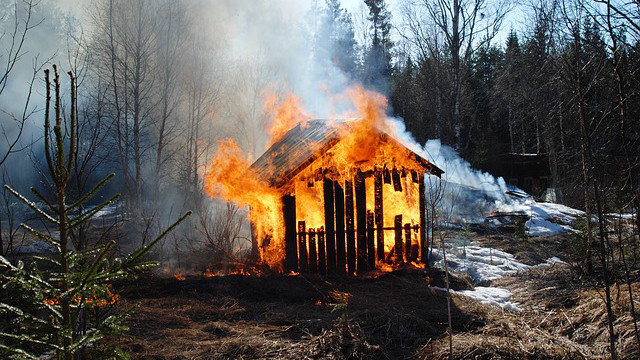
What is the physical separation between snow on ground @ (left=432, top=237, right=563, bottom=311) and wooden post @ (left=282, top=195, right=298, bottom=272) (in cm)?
363

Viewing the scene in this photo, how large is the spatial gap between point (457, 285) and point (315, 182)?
3.92 meters

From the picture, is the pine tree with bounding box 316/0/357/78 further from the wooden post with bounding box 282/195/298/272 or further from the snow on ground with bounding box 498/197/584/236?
the wooden post with bounding box 282/195/298/272

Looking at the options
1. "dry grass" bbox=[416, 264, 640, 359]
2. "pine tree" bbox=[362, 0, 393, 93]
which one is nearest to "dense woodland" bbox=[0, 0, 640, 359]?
"pine tree" bbox=[362, 0, 393, 93]

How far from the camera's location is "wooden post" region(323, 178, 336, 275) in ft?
33.5

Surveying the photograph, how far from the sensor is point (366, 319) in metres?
6.80

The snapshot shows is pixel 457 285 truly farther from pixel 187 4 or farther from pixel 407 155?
pixel 187 4

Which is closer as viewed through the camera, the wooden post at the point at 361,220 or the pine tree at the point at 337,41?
the wooden post at the point at 361,220

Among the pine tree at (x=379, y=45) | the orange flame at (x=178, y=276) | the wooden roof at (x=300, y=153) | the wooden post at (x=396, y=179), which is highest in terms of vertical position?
the pine tree at (x=379, y=45)

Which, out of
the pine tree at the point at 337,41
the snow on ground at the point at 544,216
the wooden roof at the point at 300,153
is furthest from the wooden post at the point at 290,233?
the pine tree at the point at 337,41

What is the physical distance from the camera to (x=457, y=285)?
9578mm

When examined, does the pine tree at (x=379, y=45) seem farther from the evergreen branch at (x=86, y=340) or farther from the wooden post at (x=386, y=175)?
the evergreen branch at (x=86, y=340)

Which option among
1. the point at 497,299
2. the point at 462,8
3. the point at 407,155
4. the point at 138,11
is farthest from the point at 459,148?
the point at 138,11

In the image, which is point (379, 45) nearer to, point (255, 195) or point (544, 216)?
point (544, 216)

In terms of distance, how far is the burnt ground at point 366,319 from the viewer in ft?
18.8
